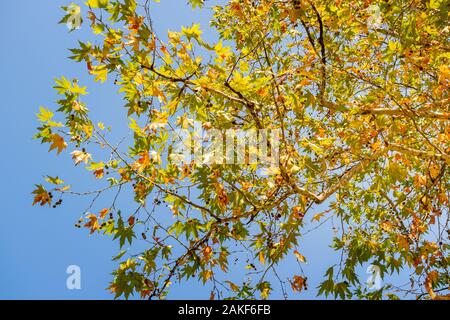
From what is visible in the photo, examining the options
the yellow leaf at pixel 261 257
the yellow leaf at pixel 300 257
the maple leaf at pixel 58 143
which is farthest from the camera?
the yellow leaf at pixel 261 257

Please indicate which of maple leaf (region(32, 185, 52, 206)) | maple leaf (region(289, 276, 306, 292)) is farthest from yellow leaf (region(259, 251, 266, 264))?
maple leaf (region(32, 185, 52, 206))

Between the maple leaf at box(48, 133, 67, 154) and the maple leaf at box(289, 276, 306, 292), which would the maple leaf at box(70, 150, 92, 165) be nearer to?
the maple leaf at box(48, 133, 67, 154)

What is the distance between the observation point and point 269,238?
3777 millimetres

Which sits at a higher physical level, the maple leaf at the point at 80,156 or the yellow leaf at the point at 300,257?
the maple leaf at the point at 80,156

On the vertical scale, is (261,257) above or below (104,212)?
below

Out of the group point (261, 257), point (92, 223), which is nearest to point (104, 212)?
point (92, 223)

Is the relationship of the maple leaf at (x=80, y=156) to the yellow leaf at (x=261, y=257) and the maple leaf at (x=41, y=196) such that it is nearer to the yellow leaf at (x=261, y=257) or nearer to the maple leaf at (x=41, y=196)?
the maple leaf at (x=41, y=196)

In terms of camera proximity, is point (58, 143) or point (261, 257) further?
point (261, 257)

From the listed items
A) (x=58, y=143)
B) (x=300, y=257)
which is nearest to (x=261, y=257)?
(x=300, y=257)

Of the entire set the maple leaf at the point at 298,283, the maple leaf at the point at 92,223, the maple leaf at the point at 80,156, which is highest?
the maple leaf at the point at 80,156

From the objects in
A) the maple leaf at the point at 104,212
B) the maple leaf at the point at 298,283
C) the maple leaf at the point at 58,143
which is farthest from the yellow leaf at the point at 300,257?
the maple leaf at the point at 58,143

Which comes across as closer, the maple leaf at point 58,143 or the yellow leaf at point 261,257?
the maple leaf at point 58,143

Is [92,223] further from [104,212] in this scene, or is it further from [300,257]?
[300,257]
